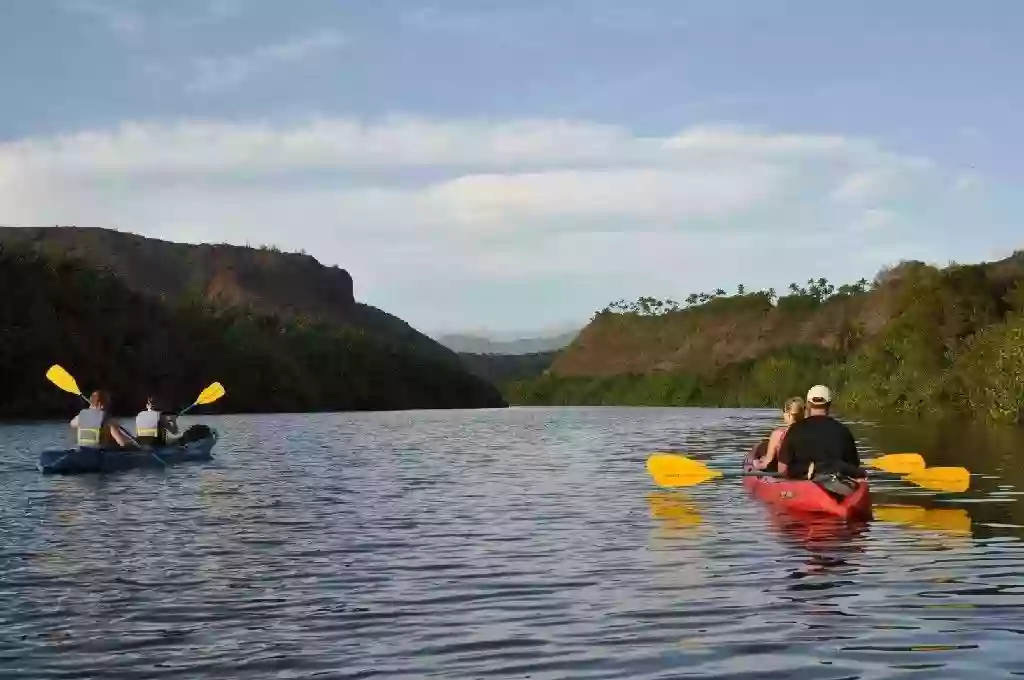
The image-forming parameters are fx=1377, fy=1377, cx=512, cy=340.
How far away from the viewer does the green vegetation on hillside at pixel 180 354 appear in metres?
72.8

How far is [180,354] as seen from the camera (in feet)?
299

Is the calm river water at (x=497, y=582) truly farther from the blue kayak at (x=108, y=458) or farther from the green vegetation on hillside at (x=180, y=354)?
the green vegetation on hillside at (x=180, y=354)

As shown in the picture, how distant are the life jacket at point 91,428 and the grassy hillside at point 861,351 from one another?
31524mm

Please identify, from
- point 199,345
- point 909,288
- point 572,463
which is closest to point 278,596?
point 572,463

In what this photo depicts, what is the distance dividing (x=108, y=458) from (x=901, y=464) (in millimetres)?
14548

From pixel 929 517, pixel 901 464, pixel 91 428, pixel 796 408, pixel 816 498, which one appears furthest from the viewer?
pixel 91 428

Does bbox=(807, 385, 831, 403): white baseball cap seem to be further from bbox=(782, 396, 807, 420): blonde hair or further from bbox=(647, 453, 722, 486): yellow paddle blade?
bbox=(647, 453, 722, 486): yellow paddle blade

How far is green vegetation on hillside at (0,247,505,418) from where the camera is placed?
72.8 metres

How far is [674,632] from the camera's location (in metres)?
10.2

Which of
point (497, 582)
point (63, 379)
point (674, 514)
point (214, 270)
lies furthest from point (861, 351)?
point (214, 270)

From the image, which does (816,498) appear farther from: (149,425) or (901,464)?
(149,425)

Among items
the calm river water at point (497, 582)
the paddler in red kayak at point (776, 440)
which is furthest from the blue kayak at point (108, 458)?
the paddler in red kayak at point (776, 440)

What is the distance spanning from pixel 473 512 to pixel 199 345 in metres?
80.4

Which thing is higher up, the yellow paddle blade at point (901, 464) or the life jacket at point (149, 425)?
the life jacket at point (149, 425)
